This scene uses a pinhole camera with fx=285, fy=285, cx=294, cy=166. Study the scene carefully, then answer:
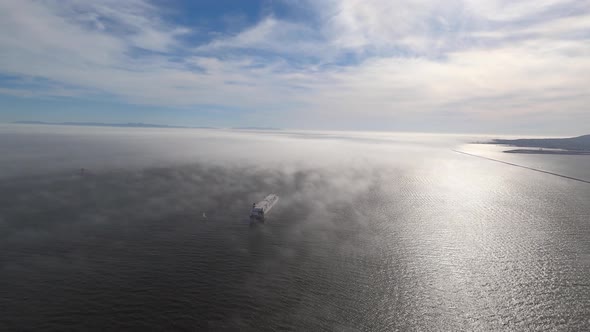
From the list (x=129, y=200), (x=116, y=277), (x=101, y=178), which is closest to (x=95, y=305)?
(x=116, y=277)

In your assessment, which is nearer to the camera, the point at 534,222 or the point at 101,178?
the point at 534,222

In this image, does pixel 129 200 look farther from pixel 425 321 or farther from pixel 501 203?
pixel 501 203

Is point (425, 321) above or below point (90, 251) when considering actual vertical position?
below

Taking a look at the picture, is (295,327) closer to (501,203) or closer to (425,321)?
(425,321)

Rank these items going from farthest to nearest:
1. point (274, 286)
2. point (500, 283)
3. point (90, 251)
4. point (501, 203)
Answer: point (501, 203) < point (90, 251) < point (500, 283) < point (274, 286)

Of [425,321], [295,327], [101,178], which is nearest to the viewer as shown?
[295,327]

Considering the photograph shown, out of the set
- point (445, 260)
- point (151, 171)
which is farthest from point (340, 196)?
point (151, 171)
